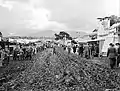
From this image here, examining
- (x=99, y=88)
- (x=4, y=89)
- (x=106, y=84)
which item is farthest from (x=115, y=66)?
(x=4, y=89)

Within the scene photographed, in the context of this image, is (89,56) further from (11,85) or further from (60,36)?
(60,36)

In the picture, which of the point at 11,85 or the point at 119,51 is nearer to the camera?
the point at 11,85

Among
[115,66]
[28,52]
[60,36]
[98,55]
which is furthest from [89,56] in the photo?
[60,36]

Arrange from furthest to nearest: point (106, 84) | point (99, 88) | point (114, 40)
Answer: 1. point (114, 40)
2. point (106, 84)
3. point (99, 88)

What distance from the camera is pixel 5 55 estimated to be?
51.7 feet

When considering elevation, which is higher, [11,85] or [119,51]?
[119,51]

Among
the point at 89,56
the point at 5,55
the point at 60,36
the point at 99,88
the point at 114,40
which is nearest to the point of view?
the point at 99,88

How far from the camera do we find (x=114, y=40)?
2325 centimetres

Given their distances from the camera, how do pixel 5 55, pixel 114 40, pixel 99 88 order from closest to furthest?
1. pixel 99 88
2. pixel 5 55
3. pixel 114 40

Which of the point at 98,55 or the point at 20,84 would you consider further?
the point at 98,55

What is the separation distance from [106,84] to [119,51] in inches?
213

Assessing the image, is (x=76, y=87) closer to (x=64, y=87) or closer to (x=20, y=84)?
(x=64, y=87)

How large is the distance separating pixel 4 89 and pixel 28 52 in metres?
15.7

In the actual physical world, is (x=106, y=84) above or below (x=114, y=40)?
below
